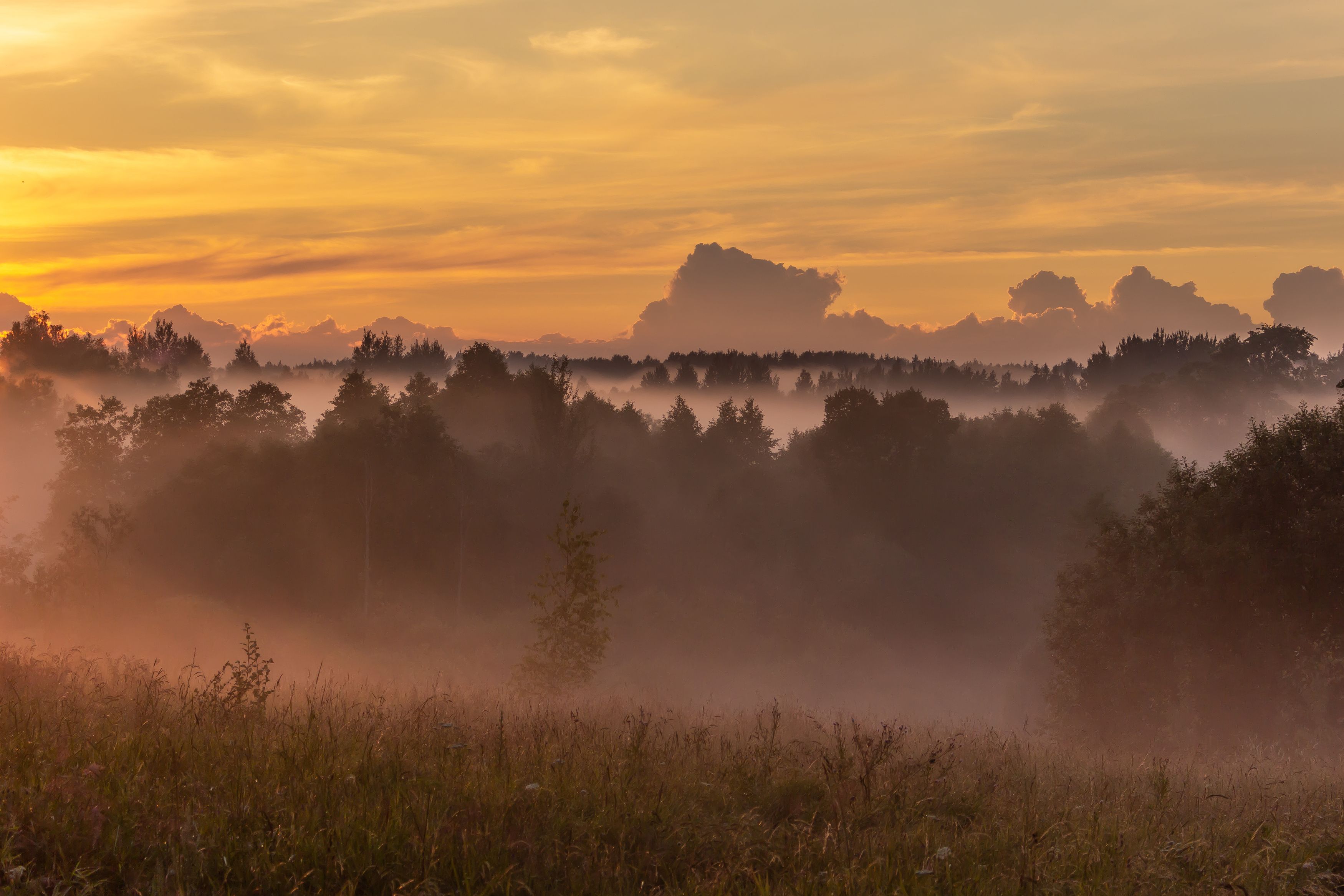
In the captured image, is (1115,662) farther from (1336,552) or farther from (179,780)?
(179,780)

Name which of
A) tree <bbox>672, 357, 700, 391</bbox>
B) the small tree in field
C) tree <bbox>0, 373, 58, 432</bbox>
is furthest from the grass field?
tree <bbox>672, 357, 700, 391</bbox>

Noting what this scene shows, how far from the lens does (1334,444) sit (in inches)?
1009

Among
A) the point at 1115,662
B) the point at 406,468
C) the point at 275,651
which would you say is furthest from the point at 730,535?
the point at 1115,662

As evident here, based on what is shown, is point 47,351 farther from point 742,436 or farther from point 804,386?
point 804,386

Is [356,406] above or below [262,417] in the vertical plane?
above

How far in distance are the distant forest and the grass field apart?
4074 centimetres

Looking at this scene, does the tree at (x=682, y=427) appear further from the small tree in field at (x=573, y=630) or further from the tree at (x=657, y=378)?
the tree at (x=657, y=378)

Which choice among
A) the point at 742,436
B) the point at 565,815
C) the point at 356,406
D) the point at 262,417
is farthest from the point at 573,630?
the point at 742,436

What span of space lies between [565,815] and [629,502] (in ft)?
210

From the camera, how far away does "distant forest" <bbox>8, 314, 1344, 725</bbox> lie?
187 ft

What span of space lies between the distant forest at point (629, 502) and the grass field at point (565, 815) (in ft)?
134

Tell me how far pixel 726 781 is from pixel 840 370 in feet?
637

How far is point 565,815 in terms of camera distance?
541 cm

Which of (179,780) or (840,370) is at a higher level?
(840,370)
